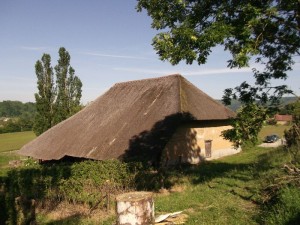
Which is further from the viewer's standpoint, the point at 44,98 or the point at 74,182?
the point at 44,98

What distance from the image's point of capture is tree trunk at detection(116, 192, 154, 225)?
21.5 ft

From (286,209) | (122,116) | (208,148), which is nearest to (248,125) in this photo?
(286,209)

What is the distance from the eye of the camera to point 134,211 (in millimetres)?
6562

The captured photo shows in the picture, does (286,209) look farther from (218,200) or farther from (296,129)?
(218,200)

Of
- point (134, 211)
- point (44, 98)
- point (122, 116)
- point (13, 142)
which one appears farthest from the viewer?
point (13, 142)

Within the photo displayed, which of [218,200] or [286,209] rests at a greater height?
[286,209]

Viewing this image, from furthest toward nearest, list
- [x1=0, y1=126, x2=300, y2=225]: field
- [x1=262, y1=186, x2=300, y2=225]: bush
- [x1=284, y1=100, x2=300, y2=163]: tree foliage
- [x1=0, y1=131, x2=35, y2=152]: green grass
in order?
1. [x1=0, y1=131, x2=35, y2=152]: green grass
2. [x1=284, y1=100, x2=300, y2=163]: tree foliage
3. [x1=0, y1=126, x2=300, y2=225]: field
4. [x1=262, y1=186, x2=300, y2=225]: bush

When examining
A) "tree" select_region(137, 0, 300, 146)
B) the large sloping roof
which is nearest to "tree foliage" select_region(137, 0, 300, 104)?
"tree" select_region(137, 0, 300, 146)

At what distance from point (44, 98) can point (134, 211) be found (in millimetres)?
38130

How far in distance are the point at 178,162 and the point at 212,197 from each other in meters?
10.7

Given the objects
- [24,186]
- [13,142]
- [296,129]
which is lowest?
[24,186]

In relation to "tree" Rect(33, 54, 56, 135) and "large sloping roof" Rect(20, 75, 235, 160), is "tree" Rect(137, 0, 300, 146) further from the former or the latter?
"tree" Rect(33, 54, 56, 135)

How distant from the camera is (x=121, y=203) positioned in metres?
6.64

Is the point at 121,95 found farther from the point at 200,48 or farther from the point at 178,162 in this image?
the point at 200,48
